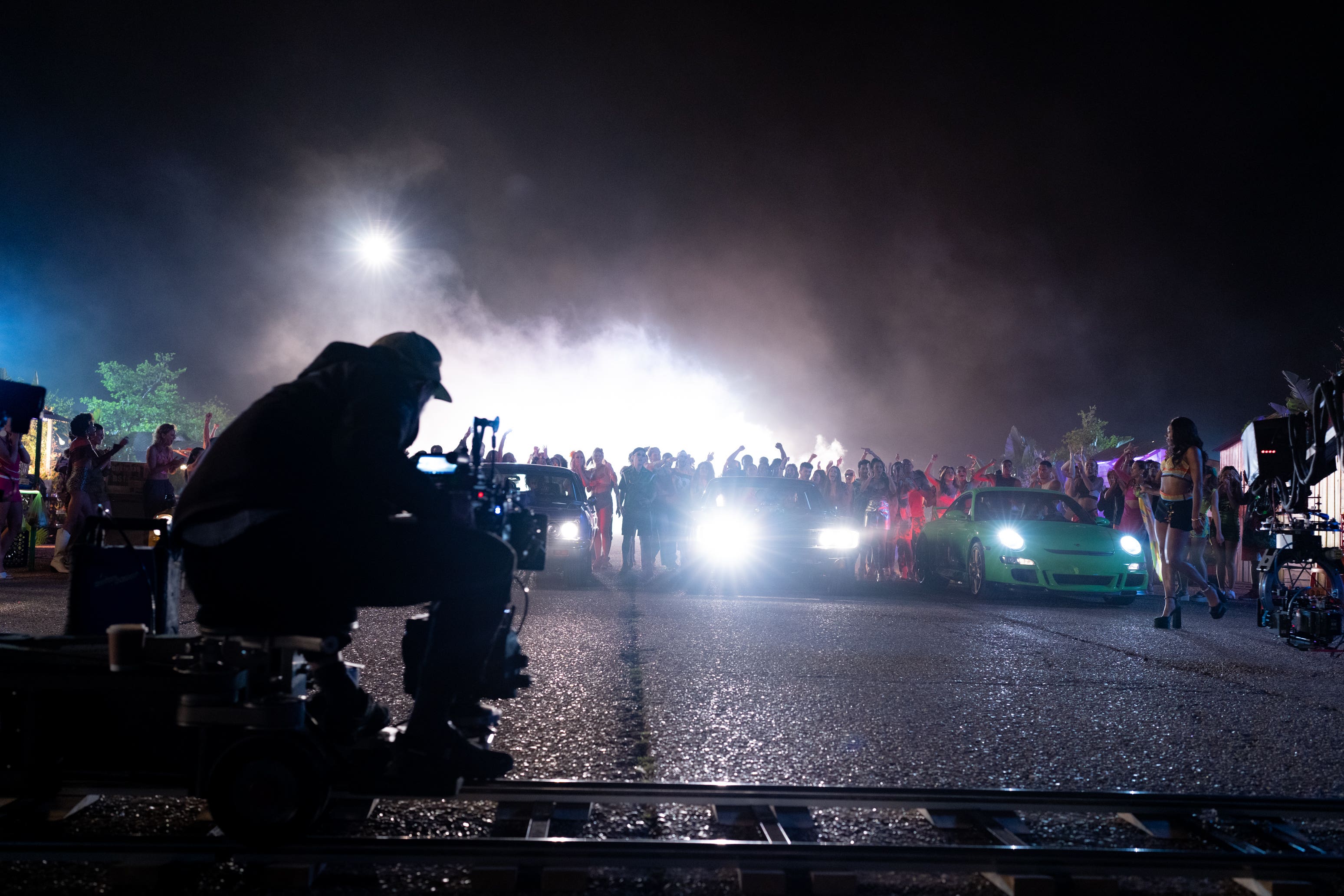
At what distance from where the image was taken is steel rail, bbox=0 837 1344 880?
2.84m

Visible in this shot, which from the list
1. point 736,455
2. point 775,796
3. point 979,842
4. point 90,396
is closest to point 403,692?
point 775,796

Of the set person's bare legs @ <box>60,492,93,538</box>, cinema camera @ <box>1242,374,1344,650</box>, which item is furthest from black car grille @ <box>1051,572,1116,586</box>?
person's bare legs @ <box>60,492,93,538</box>

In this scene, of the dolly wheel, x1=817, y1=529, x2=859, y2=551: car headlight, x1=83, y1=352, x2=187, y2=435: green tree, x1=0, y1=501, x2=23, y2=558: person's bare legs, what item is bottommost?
the dolly wheel

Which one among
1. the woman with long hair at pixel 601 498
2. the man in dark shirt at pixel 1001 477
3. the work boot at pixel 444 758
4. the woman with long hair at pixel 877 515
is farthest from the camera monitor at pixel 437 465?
the man in dark shirt at pixel 1001 477

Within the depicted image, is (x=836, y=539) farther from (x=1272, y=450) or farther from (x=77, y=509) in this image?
(x=77, y=509)

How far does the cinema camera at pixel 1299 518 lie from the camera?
793 centimetres

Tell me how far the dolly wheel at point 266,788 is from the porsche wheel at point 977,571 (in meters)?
11.0

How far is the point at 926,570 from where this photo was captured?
14.8 metres

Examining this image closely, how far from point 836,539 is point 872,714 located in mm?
8292

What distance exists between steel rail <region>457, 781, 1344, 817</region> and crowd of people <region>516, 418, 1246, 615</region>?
810 cm

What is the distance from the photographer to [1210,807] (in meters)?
3.49

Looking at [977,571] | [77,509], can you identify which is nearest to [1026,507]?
[977,571]

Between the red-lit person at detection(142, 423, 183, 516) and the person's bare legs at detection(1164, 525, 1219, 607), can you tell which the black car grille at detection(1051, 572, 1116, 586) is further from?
the red-lit person at detection(142, 423, 183, 516)

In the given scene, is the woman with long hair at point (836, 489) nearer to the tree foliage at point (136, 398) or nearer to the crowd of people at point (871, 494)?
the crowd of people at point (871, 494)
